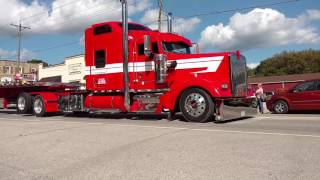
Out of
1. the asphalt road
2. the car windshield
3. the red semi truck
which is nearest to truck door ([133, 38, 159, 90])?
the red semi truck

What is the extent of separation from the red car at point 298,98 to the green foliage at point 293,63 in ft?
194

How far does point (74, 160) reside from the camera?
7.05m

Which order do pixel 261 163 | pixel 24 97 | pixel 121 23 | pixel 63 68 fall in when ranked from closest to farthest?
pixel 261 163 < pixel 121 23 < pixel 24 97 < pixel 63 68

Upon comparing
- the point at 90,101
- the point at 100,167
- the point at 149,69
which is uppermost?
the point at 149,69

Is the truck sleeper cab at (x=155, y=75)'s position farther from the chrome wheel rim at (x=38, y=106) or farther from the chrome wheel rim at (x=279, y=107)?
the chrome wheel rim at (x=279, y=107)

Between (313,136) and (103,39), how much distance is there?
30.4ft

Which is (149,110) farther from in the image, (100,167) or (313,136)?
(100,167)

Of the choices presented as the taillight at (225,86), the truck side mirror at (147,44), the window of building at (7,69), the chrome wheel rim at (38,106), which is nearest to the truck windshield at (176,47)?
the truck side mirror at (147,44)

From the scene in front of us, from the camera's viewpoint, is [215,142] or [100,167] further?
[215,142]

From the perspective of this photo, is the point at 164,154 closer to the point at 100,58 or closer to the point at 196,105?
the point at 196,105

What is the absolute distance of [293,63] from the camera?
254 feet

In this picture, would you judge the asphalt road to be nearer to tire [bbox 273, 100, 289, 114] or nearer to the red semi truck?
the red semi truck

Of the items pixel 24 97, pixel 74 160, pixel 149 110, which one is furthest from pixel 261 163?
pixel 24 97

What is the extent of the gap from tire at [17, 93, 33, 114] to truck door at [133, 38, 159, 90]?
6673 mm
